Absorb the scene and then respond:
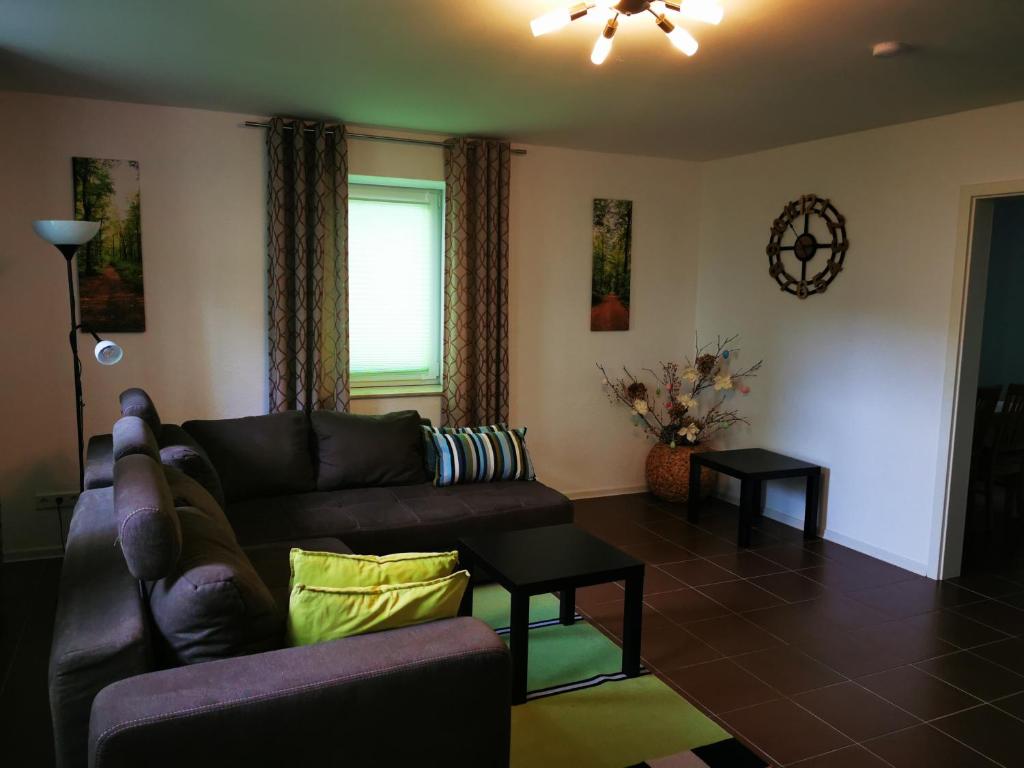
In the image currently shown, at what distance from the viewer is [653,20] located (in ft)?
8.82

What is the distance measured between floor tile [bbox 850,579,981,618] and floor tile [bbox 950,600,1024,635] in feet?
0.20

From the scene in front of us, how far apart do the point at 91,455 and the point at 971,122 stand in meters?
4.48

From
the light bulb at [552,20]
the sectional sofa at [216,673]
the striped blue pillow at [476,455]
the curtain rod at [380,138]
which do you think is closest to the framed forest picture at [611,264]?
the curtain rod at [380,138]

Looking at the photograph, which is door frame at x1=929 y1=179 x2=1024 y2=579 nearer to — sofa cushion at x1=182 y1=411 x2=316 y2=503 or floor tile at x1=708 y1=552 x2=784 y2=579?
floor tile at x1=708 y1=552 x2=784 y2=579

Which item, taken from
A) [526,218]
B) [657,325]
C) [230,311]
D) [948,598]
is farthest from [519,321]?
[948,598]

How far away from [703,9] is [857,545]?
342 centimetres

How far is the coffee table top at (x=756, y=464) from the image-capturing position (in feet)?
15.3

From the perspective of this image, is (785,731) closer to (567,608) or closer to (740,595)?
(567,608)

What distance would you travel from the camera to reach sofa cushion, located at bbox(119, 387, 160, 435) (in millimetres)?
3326

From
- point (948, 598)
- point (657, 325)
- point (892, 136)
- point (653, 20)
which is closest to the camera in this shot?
point (653, 20)

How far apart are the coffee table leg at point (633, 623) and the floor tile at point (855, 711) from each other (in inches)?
23.9

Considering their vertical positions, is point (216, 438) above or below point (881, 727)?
above

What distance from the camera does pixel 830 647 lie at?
11.0ft

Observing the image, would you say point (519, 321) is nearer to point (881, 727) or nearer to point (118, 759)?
point (881, 727)
